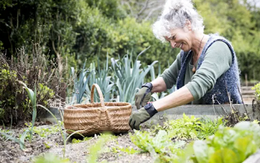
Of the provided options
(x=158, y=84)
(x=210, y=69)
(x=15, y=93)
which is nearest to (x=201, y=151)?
(x=210, y=69)

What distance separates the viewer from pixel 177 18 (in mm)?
2641

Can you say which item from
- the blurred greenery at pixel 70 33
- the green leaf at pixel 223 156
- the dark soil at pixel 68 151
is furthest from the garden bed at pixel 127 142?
the blurred greenery at pixel 70 33

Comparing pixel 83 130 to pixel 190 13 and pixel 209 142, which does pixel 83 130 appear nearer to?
pixel 209 142

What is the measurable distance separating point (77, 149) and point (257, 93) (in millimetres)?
1549

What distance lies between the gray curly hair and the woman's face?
4 cm

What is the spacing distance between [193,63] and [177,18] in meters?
0.56

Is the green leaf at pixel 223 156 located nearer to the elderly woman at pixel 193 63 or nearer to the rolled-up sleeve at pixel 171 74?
the elderly woman at pixel 193 63

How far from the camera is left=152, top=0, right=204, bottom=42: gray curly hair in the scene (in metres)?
2.64

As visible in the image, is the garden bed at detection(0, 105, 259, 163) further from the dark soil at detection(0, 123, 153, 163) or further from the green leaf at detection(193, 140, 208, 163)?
the green leaf at detection(193, 140, 208, 163)

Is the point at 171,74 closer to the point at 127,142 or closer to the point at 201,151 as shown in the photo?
the point at 127,142

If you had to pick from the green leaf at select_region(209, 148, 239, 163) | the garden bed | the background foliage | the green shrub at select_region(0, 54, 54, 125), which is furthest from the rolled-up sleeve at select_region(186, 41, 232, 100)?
the green shrub at select_region(0, 54, 54, 125)

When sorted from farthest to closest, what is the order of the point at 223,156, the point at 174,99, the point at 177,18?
the point at 177,18
the point at 174,99
the point at 223,156

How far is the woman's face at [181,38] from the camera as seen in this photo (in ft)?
8.69

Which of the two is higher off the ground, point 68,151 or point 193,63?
point 193,63
